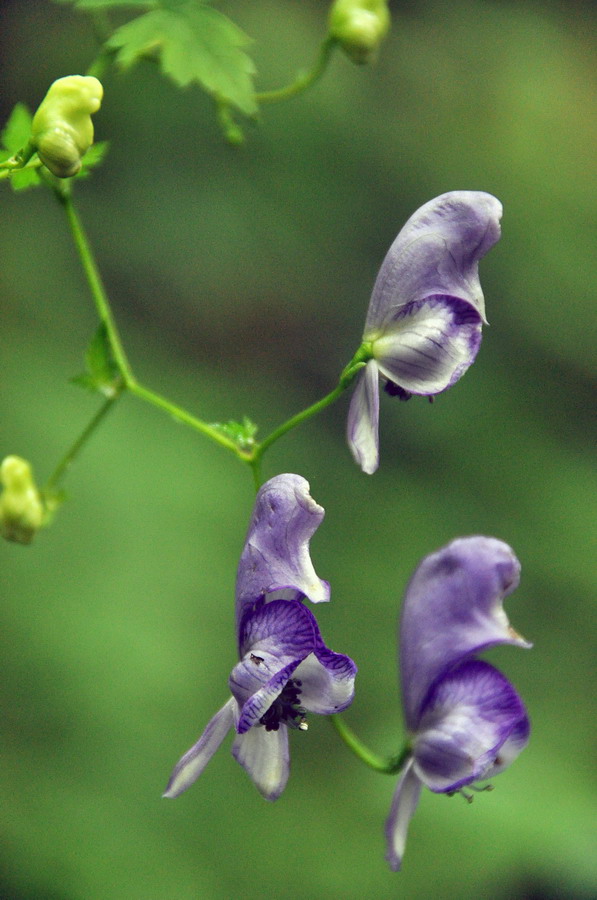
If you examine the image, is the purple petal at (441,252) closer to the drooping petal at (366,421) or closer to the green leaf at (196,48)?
the drooping petal at (366,421)

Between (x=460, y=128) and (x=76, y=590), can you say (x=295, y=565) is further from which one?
(x=460, y=128)

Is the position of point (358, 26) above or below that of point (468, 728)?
above

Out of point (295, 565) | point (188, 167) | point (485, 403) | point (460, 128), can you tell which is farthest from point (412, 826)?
point (460, 128)

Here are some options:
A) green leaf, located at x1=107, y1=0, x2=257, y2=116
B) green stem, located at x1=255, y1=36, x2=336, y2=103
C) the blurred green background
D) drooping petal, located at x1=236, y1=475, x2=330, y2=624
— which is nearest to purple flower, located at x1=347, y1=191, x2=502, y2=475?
drooping petal, located at x1=236, y1=475, x2=330, y2=624

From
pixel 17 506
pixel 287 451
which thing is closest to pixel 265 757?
pixel 17 506

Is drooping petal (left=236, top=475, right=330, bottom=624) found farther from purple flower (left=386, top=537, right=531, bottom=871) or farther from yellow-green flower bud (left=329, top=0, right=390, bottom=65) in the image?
yellow-green flower bud (left=329, top=0, right=390, bottom=65)

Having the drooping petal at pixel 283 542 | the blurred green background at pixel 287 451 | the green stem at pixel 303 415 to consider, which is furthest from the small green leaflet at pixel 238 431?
the blurred green background at pixel 287 451

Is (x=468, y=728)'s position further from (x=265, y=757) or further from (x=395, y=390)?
(x=395, y=390)
